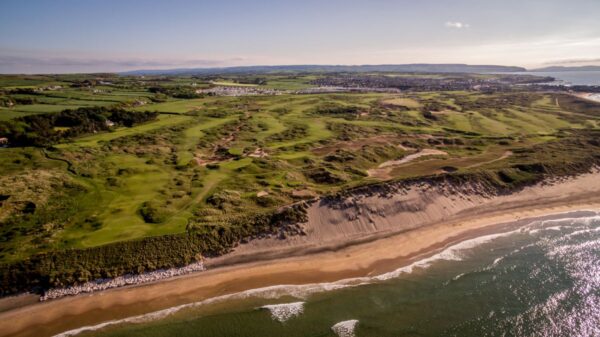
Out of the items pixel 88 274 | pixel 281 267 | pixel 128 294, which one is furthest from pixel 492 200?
pixel 88 274

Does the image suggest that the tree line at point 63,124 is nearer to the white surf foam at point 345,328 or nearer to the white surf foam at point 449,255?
the white surf foam at point 345,328

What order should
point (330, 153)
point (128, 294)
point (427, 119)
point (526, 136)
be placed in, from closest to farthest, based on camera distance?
point (128, 294) → point (330, 153) → point (526, 136) → point (427, 119)

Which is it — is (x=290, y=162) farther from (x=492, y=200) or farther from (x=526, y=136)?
(x=526, y=136)

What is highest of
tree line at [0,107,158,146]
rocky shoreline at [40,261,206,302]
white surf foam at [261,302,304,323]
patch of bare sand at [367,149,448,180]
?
tree line at [0,107,158,146]

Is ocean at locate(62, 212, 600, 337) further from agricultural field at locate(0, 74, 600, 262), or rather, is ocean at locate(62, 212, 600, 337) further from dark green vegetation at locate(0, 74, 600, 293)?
agricultural field at locate(0, 74, 600, 262)

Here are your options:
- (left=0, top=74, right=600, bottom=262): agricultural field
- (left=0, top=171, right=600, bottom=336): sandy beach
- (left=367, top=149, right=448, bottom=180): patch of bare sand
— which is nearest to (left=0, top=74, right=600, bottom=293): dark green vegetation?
(left=0, top=74, right=600, bottom=262): agricultural field

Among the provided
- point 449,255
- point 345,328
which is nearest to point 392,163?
point 449,255
